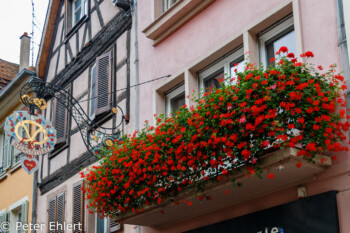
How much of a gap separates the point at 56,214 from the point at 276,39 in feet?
22.4

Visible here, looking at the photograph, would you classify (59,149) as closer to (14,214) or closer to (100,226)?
(100,226)

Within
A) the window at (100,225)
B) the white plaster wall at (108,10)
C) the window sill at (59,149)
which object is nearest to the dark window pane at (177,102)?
the window at (100,225)

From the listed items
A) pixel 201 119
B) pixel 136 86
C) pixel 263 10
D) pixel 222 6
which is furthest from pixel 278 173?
pixel 136 86

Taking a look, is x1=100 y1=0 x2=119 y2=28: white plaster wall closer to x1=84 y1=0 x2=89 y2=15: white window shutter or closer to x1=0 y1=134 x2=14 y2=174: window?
x1=84 y1=0 x2=89 y2=15: white window shutter

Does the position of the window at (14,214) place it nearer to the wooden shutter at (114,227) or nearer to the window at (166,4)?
the wooden shutter at (114,227)

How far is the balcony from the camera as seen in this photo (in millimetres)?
7395

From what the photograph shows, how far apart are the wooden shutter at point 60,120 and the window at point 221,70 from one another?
490cm

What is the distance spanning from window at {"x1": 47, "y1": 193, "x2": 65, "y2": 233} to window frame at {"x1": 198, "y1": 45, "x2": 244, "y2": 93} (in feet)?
15.9

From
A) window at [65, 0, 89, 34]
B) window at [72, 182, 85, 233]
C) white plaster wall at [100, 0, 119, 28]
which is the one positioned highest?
window at [65, 0, 89, 34]

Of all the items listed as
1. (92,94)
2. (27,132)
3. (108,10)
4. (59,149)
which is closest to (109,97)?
(92,94)

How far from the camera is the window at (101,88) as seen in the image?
12875 millimetres

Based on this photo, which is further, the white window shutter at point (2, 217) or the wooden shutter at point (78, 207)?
the white window shutter at point (2, 217)

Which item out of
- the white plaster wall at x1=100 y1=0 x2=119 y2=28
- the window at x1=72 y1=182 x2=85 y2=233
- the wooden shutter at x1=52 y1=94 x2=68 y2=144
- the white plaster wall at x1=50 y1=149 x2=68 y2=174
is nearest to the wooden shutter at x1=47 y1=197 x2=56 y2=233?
the white plaster wall at x1=50 y1=149 x2=68 y2=174

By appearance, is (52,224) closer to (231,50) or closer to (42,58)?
(42,58)
